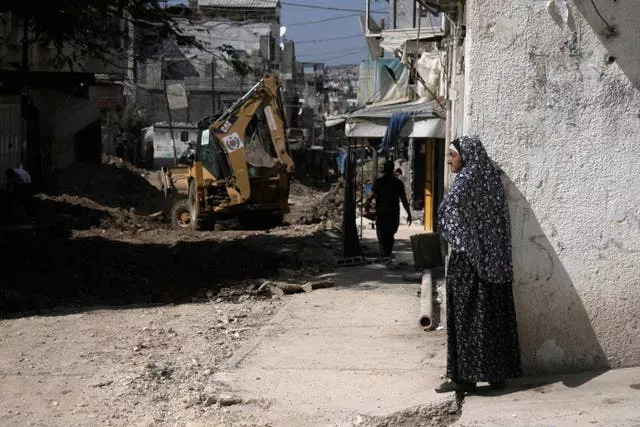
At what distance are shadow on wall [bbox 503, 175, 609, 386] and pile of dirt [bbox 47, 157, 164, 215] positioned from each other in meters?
22.3

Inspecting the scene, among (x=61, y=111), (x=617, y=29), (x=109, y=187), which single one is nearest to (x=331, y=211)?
(x=109, y=187)

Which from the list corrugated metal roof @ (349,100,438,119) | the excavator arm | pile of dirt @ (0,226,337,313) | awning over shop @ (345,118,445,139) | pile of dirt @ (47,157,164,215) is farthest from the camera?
pile of dirt @ (47,157,164,215)

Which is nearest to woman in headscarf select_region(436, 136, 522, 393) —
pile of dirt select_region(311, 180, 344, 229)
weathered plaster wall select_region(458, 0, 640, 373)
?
weathered plaster wall select_region(458, 0, 640, 373)

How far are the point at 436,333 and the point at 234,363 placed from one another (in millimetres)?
2134

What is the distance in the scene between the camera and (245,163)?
71.3 ft

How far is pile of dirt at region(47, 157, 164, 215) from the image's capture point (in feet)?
97.6

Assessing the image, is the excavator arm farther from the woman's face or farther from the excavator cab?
the woman's face

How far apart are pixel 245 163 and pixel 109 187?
1116cm

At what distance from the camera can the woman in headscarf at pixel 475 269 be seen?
21.4ft

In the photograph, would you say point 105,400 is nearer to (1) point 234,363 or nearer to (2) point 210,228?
(1) point 234,363

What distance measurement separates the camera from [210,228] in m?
22.7

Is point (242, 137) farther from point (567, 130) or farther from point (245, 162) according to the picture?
point (567, 130)

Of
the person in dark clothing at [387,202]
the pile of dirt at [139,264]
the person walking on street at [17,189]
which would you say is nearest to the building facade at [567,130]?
the pile of dirt at [139,264]

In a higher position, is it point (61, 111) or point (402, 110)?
point (61, 111)
